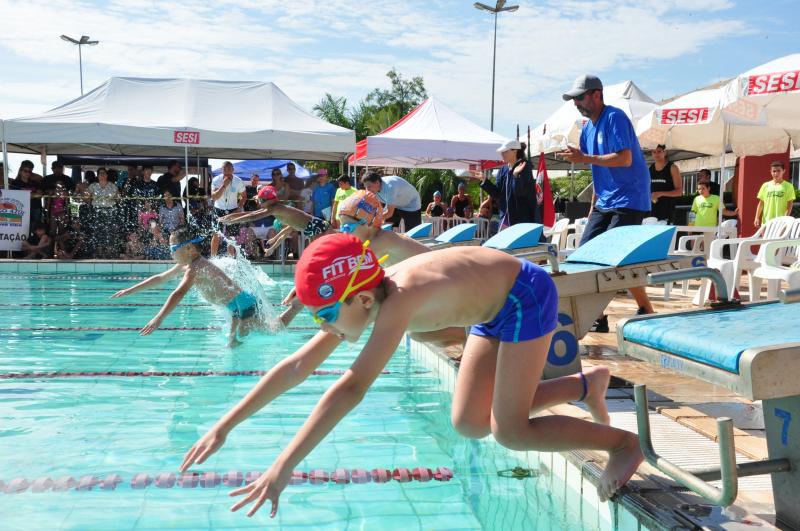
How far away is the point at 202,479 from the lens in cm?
350

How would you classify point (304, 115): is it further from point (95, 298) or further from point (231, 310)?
point (231, 310)

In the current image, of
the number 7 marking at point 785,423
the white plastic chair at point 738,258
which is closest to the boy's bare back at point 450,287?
the number 7 marking at point 785,423

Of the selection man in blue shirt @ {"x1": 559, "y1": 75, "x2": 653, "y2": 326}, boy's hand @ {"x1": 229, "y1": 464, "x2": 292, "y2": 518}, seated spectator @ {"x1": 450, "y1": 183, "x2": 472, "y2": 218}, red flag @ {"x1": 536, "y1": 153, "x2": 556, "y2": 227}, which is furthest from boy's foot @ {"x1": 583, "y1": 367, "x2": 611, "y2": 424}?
seated spectator @ {"x1": 450, "y1": 183, "x2": 472, "y2": 218}

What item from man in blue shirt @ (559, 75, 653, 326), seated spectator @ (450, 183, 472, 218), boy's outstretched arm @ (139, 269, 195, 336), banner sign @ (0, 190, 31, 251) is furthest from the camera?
seated spectator @ (450, 183, 472, 218)

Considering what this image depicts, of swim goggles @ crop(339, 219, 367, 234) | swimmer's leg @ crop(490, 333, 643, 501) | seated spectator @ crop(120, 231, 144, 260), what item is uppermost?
swim goggles @ crop(339, 219, 367, 234)

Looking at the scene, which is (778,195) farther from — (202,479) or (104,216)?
(104,216)

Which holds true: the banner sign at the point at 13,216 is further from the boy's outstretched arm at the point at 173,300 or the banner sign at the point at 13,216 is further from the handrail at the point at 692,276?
the handrail at the point at 692,276

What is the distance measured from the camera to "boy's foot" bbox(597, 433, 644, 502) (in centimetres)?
267

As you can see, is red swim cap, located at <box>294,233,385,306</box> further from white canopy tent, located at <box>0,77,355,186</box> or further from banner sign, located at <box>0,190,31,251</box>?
banner sign, located at <box>0,190,31,251</box>

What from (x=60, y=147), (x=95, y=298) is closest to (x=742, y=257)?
(x=95, y=298)

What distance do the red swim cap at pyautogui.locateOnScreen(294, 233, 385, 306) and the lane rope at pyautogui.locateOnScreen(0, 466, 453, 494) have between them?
1519mm

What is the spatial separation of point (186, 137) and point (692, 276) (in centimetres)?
1346

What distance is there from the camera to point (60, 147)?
18.2 metres

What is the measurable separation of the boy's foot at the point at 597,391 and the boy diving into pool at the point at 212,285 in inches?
163
